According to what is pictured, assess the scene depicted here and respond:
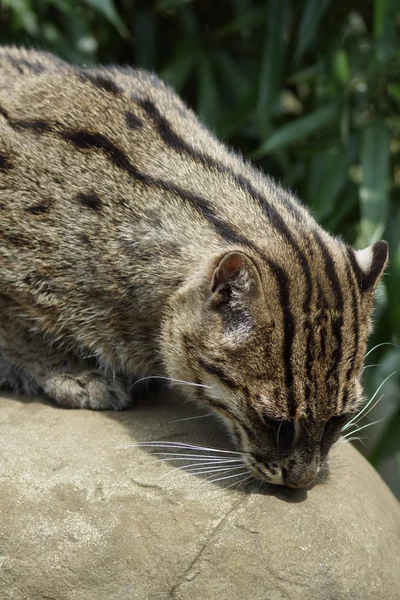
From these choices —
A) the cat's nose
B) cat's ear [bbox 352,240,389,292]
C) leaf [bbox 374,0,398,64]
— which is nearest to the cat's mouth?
the cat's nose

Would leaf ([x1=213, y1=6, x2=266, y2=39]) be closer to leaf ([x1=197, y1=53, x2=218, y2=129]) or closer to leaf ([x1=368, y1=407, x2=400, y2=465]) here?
leaf ([x1=197, y1=53, x2=218, y2=129])

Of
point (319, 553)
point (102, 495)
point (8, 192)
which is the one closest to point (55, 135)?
point (8, 192)

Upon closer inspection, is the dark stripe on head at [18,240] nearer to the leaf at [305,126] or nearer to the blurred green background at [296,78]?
the blurred green background at [296,78]

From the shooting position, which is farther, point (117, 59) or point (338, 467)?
point (117, 59)

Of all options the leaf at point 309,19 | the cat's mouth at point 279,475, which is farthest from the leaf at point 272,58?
the cat's mouth at point 279,475

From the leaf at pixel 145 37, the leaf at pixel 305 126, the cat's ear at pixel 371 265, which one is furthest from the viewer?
the leaf at pixel 145 37

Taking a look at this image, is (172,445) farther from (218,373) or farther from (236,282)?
(236,282)

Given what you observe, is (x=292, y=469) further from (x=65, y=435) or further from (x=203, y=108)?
(x=203, y=108)
